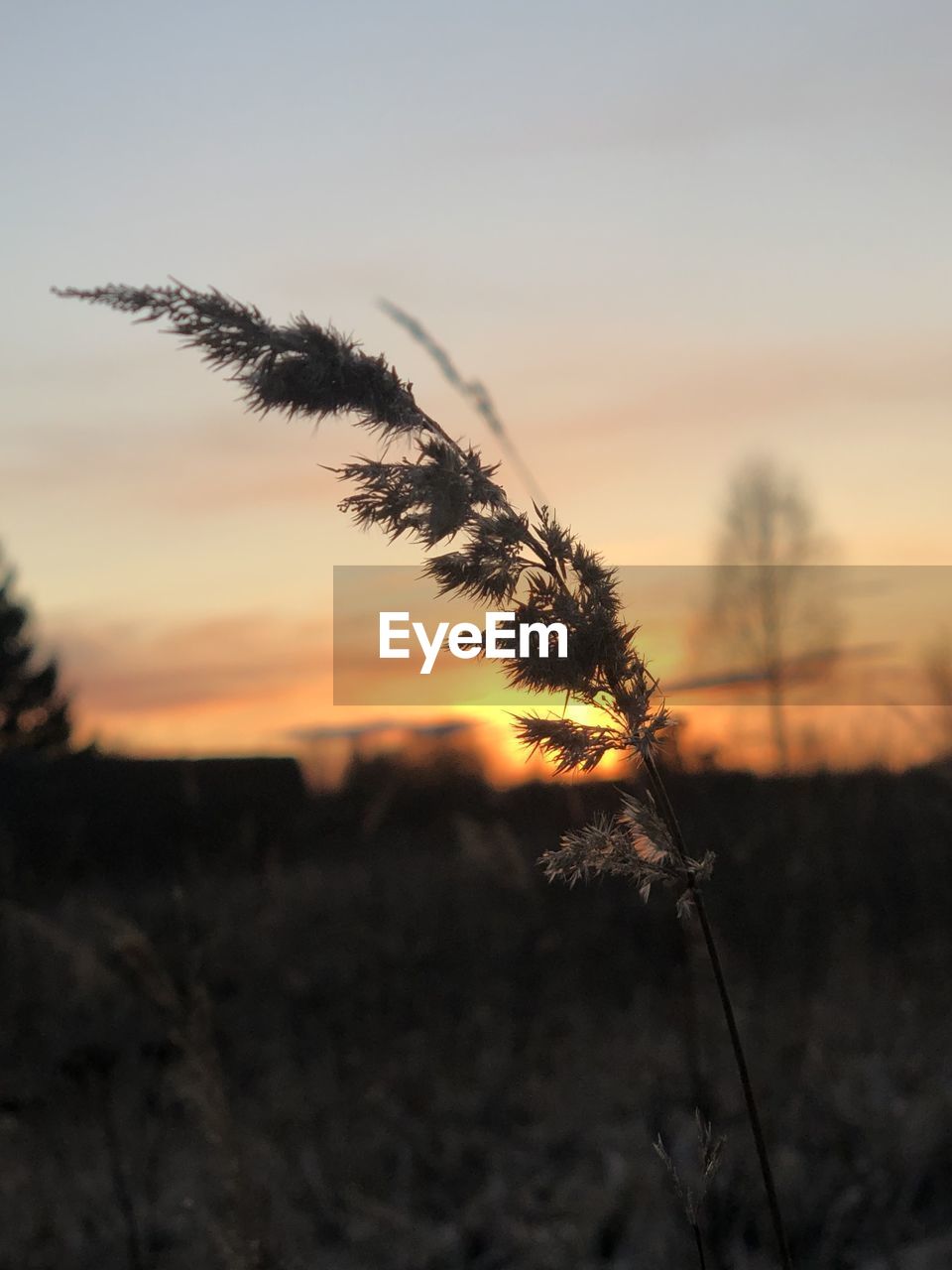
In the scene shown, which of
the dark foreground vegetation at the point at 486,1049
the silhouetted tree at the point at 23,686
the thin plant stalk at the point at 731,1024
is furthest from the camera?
the silhouetted tree at the point at 23,686

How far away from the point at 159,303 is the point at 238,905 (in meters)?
8.44

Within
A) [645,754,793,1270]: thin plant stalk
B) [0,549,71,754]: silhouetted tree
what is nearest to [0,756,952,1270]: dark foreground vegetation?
[645,754,793,1270]: thin plant stalk

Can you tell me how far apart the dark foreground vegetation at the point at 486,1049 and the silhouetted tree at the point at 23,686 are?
28.6 metres

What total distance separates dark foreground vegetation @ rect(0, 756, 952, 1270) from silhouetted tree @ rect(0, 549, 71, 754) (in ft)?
93.9

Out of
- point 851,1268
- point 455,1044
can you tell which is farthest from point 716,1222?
point 455,1044

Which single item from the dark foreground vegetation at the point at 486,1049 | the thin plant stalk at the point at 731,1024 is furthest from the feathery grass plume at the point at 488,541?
the dark foreground vegetation at the point at 486,1049

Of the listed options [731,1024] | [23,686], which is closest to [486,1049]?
[731,1024]

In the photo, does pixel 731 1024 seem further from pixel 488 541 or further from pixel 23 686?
pixel 23 686

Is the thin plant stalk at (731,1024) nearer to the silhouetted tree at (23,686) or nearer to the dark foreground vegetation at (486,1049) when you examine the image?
the dark foreground vegetation at (486,1049)

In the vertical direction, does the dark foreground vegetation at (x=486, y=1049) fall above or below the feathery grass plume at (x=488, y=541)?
below

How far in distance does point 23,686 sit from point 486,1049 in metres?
35.7

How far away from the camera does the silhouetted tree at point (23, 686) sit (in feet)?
126

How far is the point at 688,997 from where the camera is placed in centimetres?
411

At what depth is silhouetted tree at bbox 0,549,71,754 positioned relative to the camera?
38.3 metres
